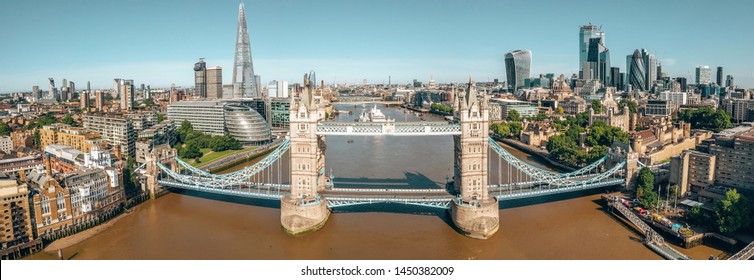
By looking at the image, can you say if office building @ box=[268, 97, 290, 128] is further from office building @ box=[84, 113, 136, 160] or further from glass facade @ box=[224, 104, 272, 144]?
office building @ box=[84, 113, 136, 160]

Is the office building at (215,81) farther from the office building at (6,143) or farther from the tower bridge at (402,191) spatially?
the tower bridge at (402,191)

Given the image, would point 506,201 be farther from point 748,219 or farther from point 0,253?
point 0,253

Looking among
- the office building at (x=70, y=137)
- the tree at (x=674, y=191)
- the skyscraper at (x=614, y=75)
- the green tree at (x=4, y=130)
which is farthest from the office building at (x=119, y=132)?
the skyscraper at (x=614, y=75)

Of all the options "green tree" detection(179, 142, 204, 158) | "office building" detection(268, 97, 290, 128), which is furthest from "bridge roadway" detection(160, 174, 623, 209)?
"office building" detection(268, 97, 290, 128)

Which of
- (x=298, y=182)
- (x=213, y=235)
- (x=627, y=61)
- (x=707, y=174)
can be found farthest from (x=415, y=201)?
(x=627, y=61)

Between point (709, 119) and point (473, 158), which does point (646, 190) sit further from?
point (709, 119)
